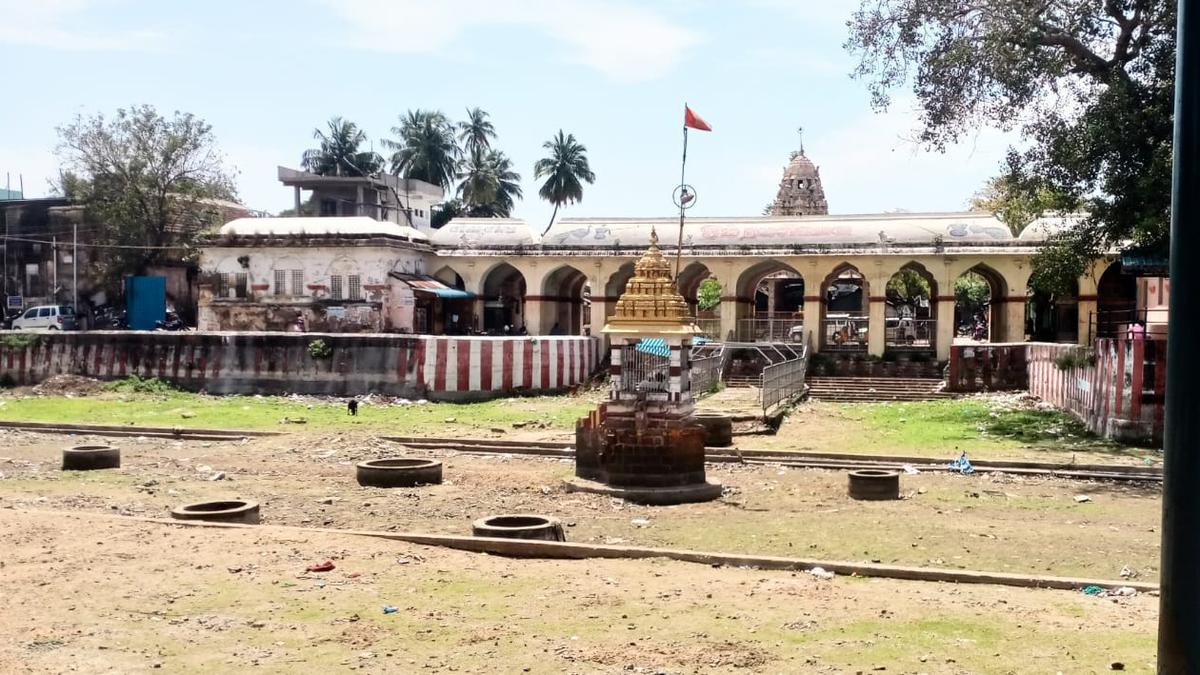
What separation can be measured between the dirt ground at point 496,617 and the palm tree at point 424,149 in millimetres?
55907

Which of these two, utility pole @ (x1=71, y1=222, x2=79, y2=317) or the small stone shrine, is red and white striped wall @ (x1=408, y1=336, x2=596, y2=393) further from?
utility pole @ (x1=71, y1=222, x2=79, y2=317)

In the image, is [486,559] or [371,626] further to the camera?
[486,559]

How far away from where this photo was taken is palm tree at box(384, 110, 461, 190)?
6494 centimetres

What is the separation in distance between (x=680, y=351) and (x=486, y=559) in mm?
7364

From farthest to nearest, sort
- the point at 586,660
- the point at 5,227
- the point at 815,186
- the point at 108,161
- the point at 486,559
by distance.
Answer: the point at 815,186
the point at 5,227
the point at 108,161
the point at 486,559
the point at 586,660

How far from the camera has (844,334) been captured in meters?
40.3

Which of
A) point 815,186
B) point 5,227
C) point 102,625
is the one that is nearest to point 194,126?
point 5,227

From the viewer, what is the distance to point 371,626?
26.4 ft

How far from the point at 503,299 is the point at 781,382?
1859cm

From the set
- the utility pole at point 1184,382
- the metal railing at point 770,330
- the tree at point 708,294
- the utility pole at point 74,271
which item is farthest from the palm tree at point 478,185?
the utility pole at point 1184,382

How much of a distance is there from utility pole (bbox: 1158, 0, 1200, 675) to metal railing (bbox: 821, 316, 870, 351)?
31939 mm

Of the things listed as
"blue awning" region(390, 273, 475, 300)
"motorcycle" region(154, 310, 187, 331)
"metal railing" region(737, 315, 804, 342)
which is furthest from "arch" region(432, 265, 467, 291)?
"motorcycle" region(154, 310, 187, 331)

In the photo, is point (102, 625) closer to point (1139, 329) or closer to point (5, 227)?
point (1139, 329)

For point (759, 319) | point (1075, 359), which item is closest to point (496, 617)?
point (1075, 359)
